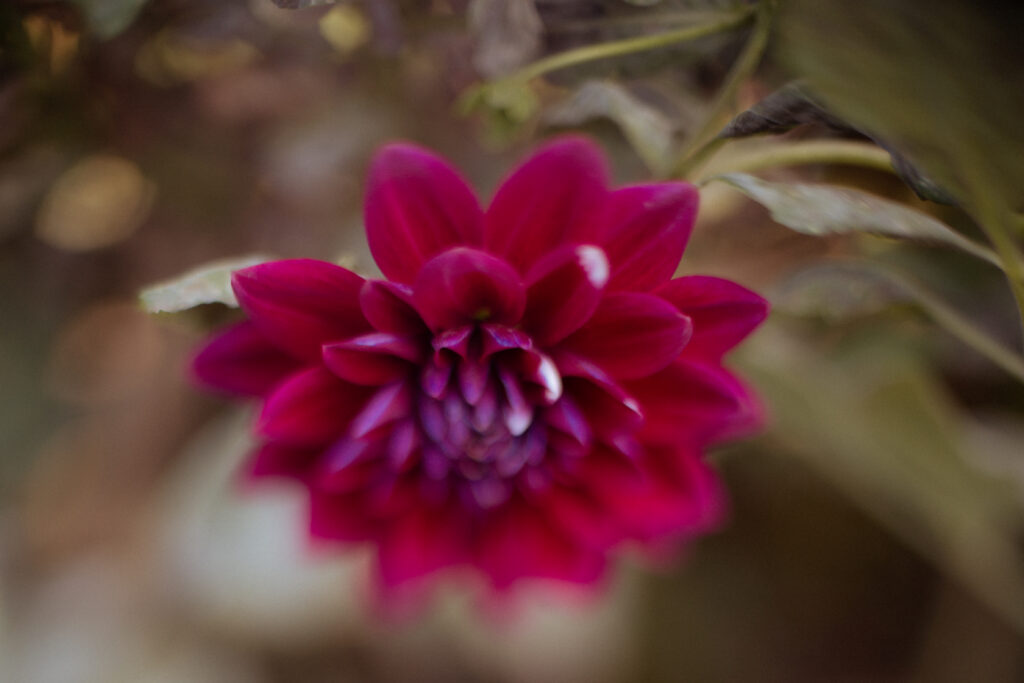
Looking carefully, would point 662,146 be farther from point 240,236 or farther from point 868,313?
point 240,236

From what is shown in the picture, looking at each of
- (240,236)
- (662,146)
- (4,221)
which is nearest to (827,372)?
(662,146)

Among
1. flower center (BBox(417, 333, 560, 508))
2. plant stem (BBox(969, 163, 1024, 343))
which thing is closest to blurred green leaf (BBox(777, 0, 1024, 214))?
plant stem (BBox(969, 163, 1024, 343))

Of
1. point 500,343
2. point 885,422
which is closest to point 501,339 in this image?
point 500,343

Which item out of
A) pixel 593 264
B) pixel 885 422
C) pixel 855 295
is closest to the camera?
pixel 593 264

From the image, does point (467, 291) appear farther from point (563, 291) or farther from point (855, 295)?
Answer: point (855, 295)

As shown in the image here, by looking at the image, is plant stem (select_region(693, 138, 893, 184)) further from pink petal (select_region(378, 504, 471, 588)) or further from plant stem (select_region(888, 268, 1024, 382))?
pink petal (select_region(378, 504, 471, 588))
